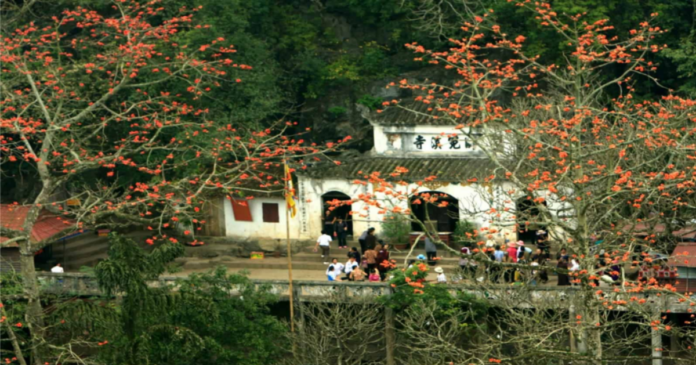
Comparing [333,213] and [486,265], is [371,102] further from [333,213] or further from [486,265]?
[486,265]

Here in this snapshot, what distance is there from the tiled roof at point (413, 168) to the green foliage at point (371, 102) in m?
2.65

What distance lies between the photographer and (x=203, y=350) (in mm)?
32469

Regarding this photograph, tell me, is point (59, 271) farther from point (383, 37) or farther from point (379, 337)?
point (383, 37)

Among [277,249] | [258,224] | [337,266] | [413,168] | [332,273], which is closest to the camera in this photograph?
[332,273]

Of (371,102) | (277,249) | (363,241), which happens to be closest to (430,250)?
(363,241)

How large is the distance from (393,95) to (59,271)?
1349cm

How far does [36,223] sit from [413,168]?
12207 millimetres

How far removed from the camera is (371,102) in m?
46.0

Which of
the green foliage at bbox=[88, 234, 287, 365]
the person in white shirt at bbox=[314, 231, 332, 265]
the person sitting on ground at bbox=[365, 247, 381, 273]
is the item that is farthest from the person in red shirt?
the green foliage at bbox=[88, 234, 287, 365]

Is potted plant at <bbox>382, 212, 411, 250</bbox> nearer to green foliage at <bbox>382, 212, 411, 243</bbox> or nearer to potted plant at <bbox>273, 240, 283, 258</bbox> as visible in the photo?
green foliage at <bbox>382, 212, 411, 243</bbox>

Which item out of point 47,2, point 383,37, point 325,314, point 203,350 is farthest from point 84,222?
point 383,37

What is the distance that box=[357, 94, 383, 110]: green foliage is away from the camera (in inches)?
1806

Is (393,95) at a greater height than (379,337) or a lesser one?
greater

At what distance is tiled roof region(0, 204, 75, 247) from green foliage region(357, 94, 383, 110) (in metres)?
11.0
